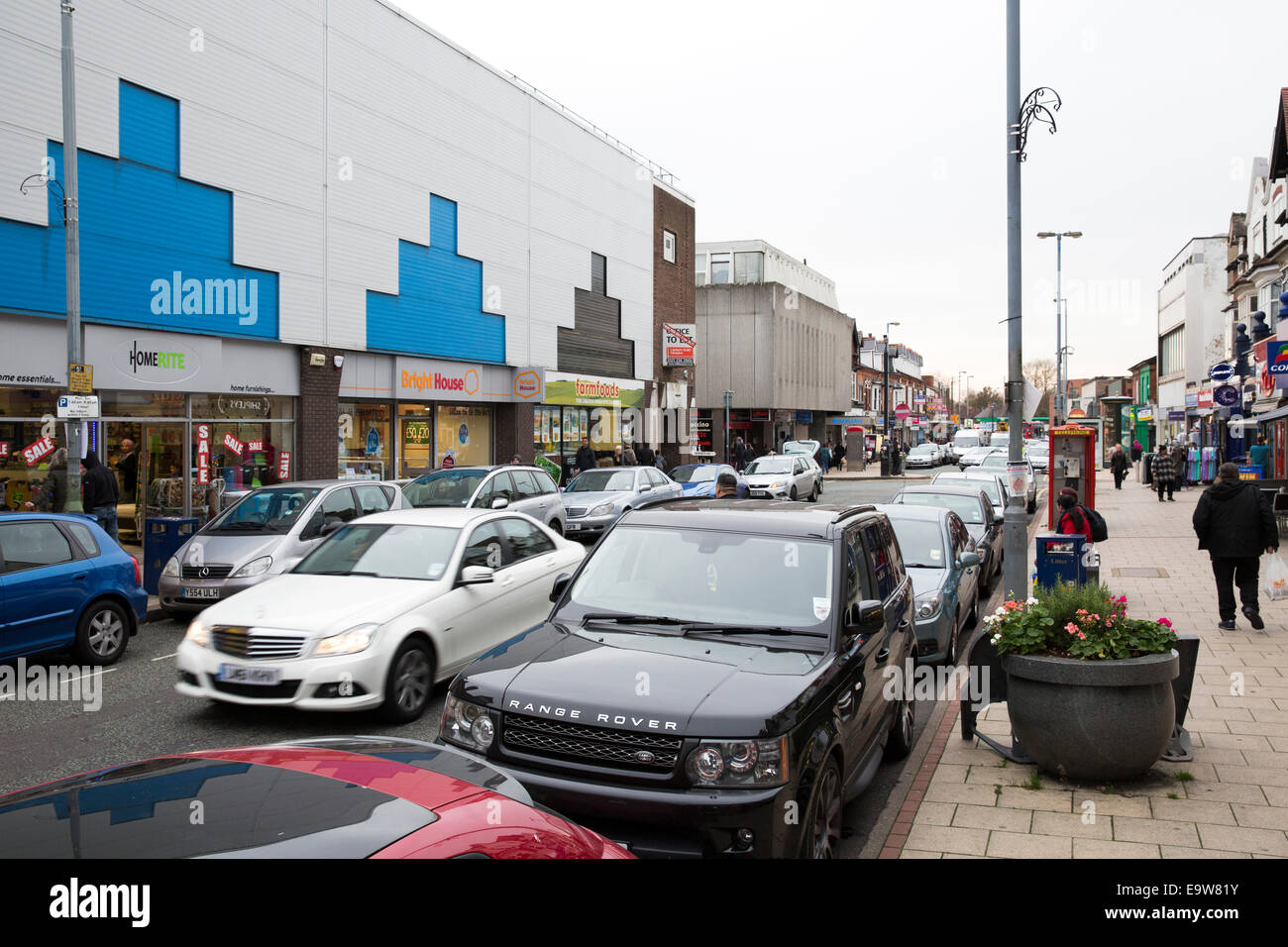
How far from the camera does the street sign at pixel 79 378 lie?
13.2 metres

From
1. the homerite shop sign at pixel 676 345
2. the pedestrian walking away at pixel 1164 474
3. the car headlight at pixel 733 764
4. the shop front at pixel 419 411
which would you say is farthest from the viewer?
the homerite shop sign at pixel 676 345

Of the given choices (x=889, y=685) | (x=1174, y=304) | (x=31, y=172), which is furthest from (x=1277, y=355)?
(x=1174, y=304)

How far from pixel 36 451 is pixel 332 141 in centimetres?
974

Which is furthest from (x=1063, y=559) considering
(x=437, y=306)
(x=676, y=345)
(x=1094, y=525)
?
(x=676, y=345)

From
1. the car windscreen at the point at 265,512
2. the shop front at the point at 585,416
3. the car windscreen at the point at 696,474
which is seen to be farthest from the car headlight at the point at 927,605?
the shop front at the point at 585,416

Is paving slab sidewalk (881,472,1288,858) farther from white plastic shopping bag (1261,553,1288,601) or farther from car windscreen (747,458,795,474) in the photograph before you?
car windscreen (747,458,795,474)

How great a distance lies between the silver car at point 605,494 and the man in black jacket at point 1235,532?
9.78 m

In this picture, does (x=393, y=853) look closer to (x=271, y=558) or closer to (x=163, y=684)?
(x=163, y=684)

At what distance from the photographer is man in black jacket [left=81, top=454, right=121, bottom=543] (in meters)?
14.3

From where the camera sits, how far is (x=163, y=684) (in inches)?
334

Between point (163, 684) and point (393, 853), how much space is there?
7254 millimetres

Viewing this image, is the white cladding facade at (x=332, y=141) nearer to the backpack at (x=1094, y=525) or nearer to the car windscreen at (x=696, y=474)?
the car windscreen at (x=696, y=474)

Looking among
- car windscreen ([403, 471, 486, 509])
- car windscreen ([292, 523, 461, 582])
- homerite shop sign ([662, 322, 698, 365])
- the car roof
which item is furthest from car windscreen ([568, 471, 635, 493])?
homerite shop sign ([662, 322, 698, 365])

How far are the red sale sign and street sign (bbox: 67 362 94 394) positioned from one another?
225 centimetres
